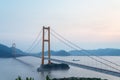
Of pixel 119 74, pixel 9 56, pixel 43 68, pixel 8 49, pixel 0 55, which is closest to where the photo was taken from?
pixel 119 74

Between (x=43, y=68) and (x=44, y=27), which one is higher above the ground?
(x=44, y=27)

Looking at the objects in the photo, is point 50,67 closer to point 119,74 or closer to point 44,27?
point 44,27

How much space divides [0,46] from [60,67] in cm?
5687

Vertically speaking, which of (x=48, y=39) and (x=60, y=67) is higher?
(x=48, y=39)

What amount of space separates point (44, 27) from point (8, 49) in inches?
2199

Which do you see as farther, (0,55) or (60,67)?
(0,55)

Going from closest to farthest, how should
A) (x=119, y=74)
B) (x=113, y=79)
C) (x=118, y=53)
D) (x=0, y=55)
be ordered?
(x=119, y=74)
(x=113, y=79)
(x=0, y=55)
(x=118, y=53)

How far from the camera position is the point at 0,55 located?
243 feet

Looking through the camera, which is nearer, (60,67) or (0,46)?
(60,67)

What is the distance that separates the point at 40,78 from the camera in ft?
66.5

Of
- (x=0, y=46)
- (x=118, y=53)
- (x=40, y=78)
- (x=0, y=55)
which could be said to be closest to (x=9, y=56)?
(x=0, y=55)

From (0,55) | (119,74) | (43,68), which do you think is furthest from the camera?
(0,55)

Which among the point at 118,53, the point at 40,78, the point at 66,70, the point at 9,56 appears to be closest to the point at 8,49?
the point at 9,56

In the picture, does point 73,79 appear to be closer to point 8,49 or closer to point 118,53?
point 8,49
